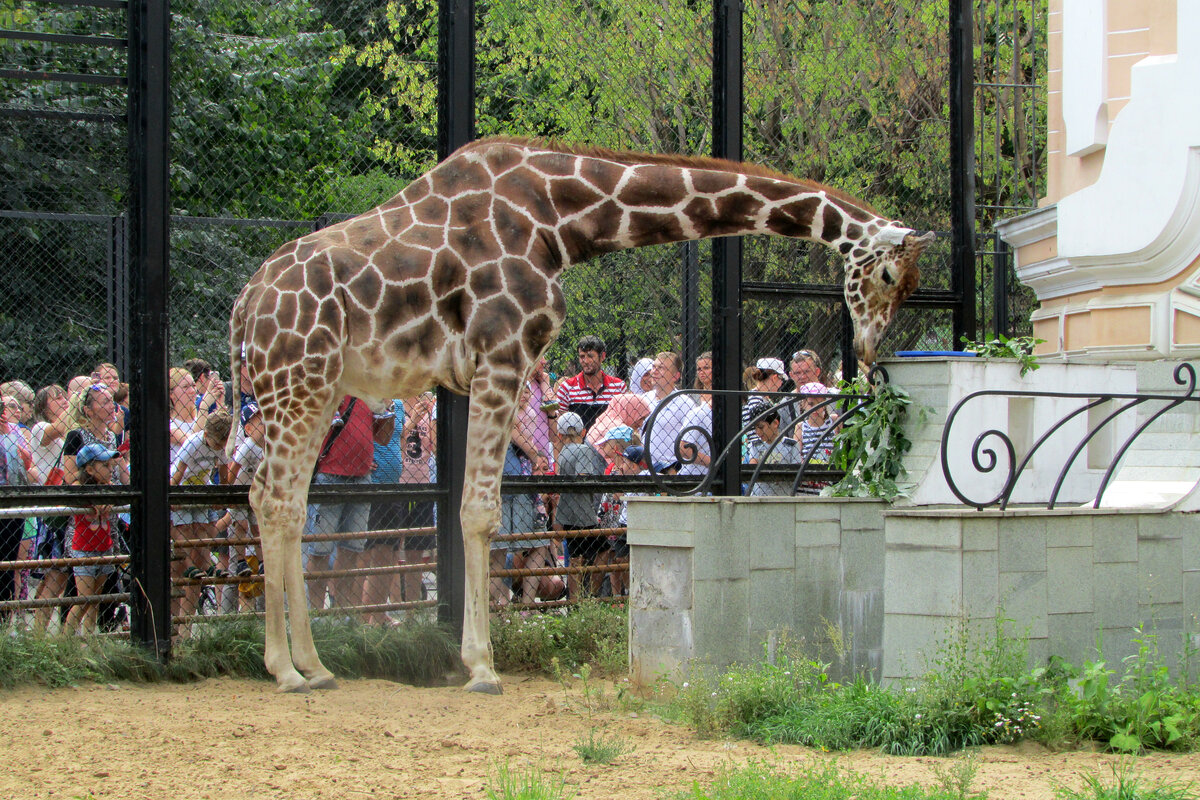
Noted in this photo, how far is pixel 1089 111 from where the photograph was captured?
27.0 ft

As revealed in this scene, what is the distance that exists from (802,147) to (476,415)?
12.3 feet

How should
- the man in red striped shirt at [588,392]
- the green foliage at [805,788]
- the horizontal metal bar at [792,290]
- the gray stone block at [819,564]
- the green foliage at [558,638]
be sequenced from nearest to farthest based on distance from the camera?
the green foliage at [805,788], the gray stone block at [819,564], the green foliage at [558,638], the horizontal metal bar at [792,290], the man in red striped shirt at [588,392]

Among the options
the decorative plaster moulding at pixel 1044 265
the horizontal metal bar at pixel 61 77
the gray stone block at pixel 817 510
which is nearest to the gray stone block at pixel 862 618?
the gray stone block at pixel 817 510

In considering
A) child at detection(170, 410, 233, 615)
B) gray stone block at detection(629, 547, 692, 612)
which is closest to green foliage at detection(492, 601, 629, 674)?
gray stone block at detection(629, 547, 692, 612)

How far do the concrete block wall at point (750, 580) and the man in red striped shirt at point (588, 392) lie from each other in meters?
2.19

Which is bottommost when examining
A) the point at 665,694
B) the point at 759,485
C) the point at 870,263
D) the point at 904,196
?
the point at 665,694

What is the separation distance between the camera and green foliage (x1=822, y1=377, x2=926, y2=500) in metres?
7.70

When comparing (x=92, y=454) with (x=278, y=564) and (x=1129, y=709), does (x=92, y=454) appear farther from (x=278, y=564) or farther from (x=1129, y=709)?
(x=1129, y=709)

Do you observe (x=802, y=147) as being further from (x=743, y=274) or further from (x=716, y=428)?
(x=716, y=428)

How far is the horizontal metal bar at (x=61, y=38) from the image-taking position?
764 centimetres

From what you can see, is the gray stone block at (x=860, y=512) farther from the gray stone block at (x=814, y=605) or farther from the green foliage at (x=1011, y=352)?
the green foliage at (x=1011, y=352)

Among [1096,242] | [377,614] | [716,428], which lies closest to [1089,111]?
[1096,242]

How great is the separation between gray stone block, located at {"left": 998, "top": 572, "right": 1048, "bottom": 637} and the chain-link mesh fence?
3.40 metres

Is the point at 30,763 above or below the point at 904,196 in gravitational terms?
below
